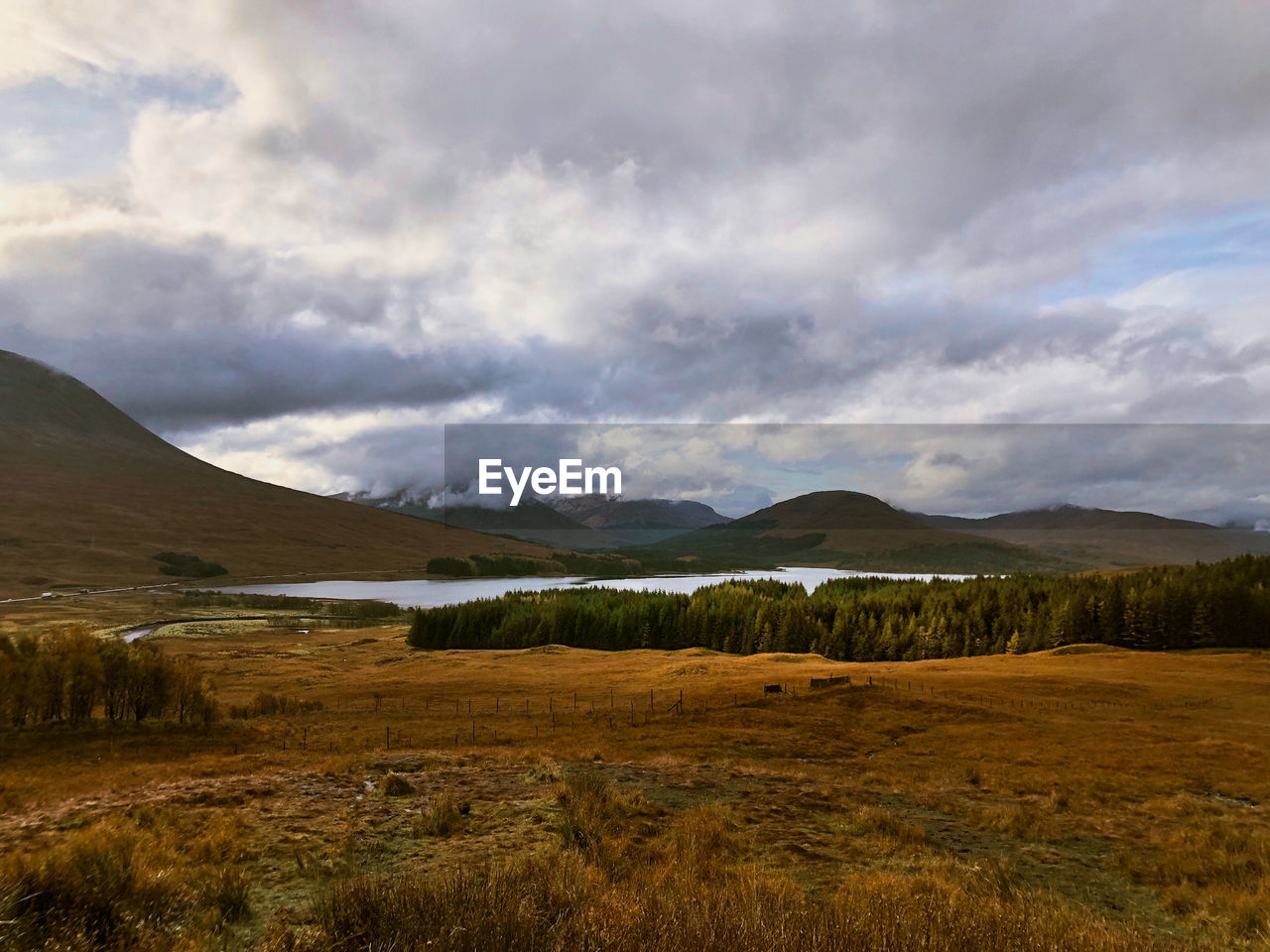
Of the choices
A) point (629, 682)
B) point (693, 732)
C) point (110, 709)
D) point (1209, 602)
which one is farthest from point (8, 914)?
point (1209, 602)

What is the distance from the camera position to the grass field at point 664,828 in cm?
687

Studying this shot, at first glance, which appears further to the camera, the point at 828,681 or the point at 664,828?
the point at 828,681

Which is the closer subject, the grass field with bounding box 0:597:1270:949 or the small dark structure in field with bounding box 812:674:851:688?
the grass field with bounding box 0:597:1270:949

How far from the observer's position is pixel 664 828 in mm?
14336

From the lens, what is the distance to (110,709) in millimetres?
40500

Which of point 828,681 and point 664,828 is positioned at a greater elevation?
point 664,828

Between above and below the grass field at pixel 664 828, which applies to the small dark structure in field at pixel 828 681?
below

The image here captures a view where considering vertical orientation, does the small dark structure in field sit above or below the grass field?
below

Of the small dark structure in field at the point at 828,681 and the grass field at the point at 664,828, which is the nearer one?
the grass field at the point at 664,828

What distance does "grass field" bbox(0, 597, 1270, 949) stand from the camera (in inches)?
271

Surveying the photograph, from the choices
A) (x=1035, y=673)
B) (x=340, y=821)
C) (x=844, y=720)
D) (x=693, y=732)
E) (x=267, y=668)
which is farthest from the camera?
(x=267, y=668)

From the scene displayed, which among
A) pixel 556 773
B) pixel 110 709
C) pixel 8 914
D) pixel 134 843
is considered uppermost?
pixel 8 914

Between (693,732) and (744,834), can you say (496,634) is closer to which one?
(693,732)

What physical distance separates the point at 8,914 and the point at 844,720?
3812 centimetres
